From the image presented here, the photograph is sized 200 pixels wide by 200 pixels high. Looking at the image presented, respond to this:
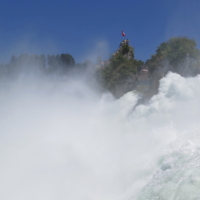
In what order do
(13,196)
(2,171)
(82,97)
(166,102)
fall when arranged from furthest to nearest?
(82,97) < (166,102) < (2,171) < (13,196)

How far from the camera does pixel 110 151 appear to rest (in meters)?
10.8

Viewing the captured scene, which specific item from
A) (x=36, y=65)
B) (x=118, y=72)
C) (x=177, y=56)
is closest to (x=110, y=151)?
(x=177, y=56)

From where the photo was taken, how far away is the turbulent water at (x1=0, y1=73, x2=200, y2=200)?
7297 millimetres

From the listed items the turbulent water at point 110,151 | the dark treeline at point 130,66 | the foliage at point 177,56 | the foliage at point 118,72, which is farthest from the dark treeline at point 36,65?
the turbulent water at point 110,151

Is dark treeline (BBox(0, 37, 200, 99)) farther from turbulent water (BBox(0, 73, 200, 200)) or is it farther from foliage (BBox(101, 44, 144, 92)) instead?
turbulent water (BBox(0, 73, 200, 200))

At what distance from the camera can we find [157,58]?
76.6 feet

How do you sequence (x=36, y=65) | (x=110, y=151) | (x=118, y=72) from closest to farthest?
(x=110, y=151) → (x=118, y=72) → (x=36, y=65)

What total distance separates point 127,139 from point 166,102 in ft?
9.20

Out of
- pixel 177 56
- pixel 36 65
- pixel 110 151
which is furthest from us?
pixel 36 65

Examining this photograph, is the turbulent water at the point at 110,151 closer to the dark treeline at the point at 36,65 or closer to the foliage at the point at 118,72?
the foliage at the point at 118,72

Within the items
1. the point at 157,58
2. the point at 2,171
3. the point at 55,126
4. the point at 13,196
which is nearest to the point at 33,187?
the point at 13,196

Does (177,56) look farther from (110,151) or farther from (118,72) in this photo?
(110,151)

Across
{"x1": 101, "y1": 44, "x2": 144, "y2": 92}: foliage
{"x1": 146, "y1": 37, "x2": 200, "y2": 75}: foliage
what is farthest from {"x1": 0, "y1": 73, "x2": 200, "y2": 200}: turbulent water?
{"x1": 101, "y1": 44, "x2": 144, "y2": 92}: foliage

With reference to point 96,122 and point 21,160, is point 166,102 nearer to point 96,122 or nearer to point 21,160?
point 96,122
